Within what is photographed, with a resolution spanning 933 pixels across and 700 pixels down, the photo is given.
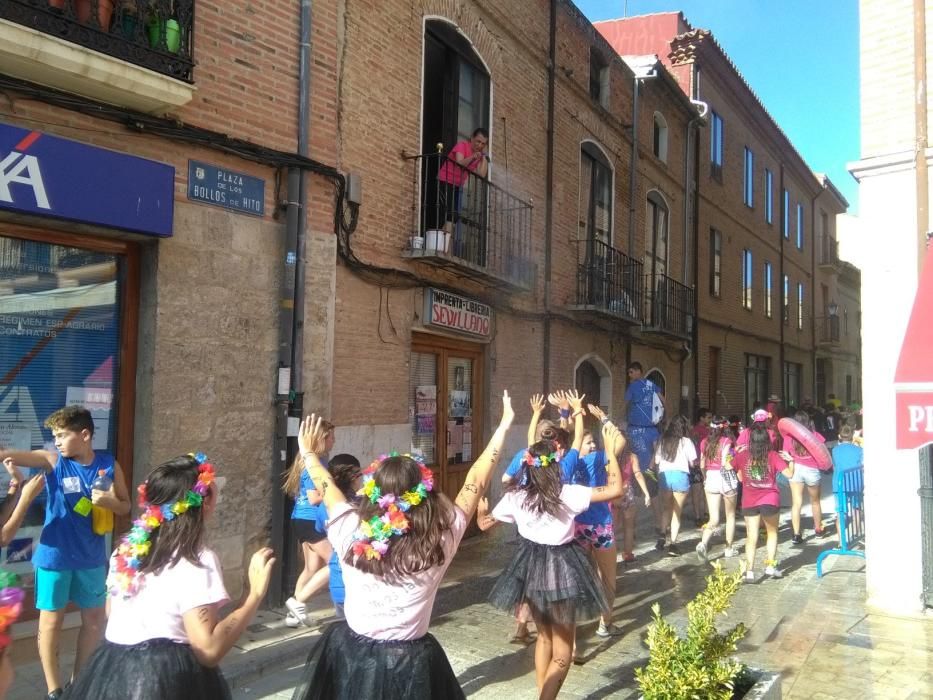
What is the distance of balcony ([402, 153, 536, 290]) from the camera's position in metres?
8.55

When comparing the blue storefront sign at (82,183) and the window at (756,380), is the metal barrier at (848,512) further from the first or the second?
the window at (756,380)

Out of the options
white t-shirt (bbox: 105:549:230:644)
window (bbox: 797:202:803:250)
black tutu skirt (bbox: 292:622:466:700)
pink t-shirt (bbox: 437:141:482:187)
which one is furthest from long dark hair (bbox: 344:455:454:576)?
window (bbox: 797:202:803:250)

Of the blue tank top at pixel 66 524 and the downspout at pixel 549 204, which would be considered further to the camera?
the downspout at pixel 549 204

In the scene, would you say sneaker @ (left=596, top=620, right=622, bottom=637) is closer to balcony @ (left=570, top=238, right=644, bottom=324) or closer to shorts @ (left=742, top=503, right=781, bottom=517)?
shorts @ (left=742, top=503, right=781, bottom=517)

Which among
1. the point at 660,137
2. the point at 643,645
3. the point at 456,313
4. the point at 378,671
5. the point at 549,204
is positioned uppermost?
the point at 660,137

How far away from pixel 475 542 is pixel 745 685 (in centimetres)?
584

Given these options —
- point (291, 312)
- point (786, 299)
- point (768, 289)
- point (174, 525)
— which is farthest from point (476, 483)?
point (786, 299)

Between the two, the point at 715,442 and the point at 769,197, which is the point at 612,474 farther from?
the point at 769,197

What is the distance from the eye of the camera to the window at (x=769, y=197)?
23688 mm

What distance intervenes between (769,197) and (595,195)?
13.0 meters

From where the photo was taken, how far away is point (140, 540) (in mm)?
2795

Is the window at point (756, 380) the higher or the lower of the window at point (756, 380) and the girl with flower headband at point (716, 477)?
the higher

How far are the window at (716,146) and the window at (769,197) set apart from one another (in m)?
4.63

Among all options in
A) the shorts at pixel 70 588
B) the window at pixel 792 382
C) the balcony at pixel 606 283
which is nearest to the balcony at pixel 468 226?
the balcony at pixel 606 283
